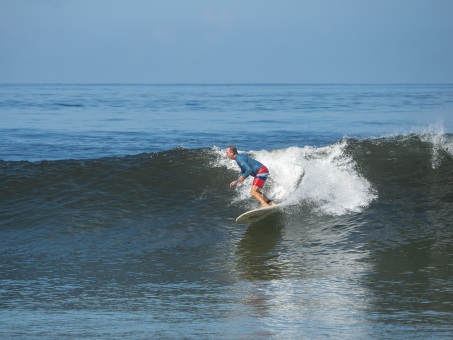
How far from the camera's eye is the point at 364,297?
25.5 feet

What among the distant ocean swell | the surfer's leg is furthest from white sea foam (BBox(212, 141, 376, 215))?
the surfer's leg

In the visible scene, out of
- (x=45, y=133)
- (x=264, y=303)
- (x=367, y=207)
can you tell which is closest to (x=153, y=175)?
(x=367, y=207)

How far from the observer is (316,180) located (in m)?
14.0

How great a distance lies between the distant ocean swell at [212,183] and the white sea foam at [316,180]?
0.07 ft

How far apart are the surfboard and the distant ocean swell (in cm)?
70

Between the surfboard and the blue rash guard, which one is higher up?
the blue rash guard

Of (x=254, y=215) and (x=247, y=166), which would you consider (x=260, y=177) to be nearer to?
(x=247, y=166)

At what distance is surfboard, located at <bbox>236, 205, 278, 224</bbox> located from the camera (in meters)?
12.1

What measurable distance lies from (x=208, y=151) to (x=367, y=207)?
540cm

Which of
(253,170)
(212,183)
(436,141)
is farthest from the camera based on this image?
(436,141)

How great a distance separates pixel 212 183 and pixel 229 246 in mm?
4245

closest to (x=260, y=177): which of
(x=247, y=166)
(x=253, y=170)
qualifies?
(x=253, y=170)

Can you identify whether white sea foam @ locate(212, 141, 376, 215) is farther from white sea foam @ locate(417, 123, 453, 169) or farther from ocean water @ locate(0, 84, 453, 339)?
white sea foam @ locate(417, 123, 453, 169)

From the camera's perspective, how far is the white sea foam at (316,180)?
43.3 feet
